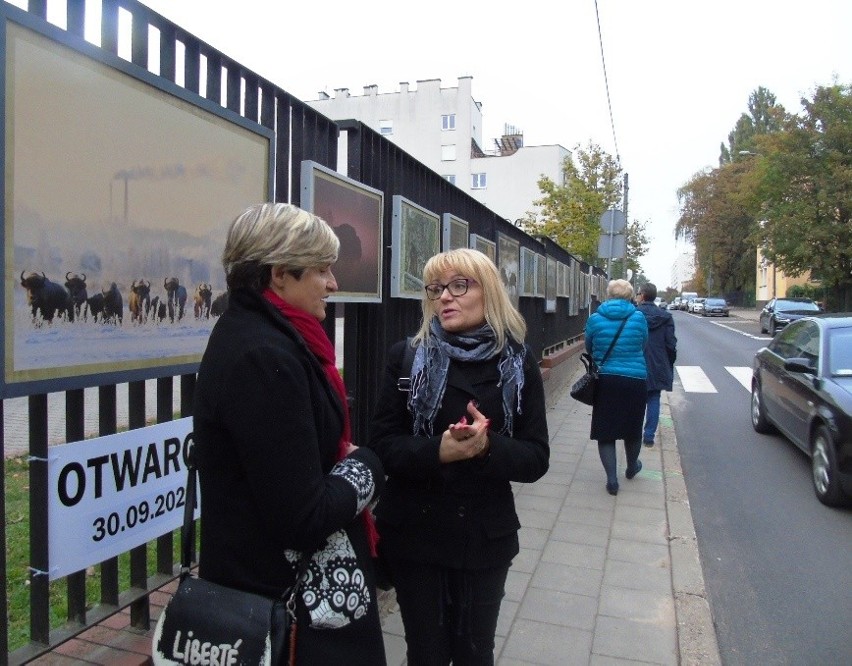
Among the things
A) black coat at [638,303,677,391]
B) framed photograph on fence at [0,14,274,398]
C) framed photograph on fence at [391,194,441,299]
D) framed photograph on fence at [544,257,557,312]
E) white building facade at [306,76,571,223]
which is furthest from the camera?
white building facade at [306,76,571,223]

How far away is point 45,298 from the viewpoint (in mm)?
2004

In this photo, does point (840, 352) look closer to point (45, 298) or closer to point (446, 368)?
point (446, 368)

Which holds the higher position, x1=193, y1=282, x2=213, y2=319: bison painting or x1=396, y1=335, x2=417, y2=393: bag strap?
x1=193, y1=282, x2=213, y2=319: bison painting

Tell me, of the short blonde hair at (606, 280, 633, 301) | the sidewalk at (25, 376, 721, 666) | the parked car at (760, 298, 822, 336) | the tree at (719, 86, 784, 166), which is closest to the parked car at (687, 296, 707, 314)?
the tree at (719, 86, 784, 166)

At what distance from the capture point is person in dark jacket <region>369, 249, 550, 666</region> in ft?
7.34

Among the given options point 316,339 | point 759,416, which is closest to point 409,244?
point 316,339

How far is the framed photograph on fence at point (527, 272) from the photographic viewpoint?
9.52 m

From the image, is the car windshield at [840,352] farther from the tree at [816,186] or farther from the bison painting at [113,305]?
the tree at [816,186]

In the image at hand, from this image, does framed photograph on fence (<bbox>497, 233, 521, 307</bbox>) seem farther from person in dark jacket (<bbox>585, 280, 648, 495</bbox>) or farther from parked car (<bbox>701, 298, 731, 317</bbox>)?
parked car (<bbox>701, 298, 731, 317</bbox>)

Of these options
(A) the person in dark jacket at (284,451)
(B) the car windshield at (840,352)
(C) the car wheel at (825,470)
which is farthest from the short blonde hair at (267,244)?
(B) the car windshield at (840,352)

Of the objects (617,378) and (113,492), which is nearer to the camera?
(113,492)

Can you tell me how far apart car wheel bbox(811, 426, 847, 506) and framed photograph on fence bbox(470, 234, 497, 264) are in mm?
3448

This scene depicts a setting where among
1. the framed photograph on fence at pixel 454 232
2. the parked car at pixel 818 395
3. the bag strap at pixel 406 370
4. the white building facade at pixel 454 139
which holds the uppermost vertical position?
the white building facade at pixel 454 139

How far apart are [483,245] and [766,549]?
145 inches
